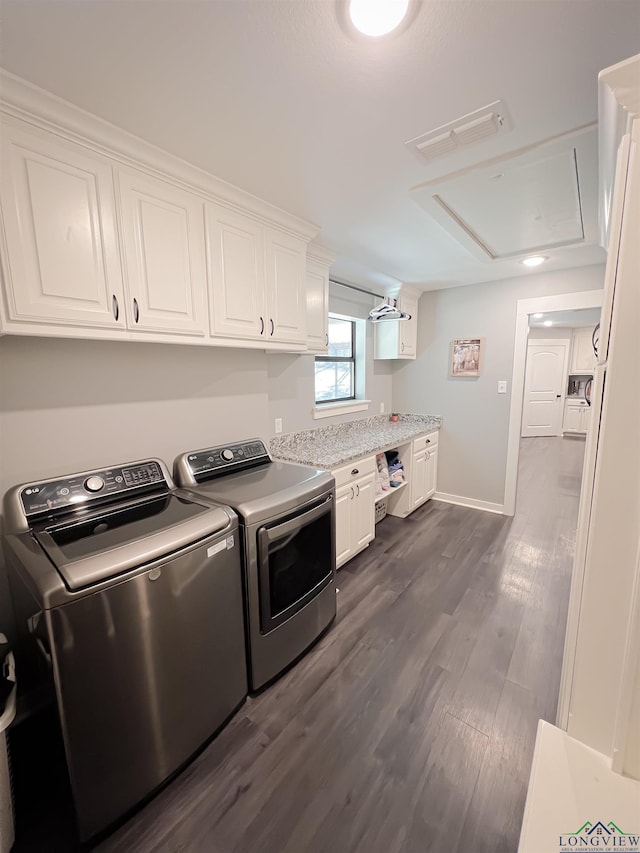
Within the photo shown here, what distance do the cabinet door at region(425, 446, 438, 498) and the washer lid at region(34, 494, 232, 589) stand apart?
285 cm

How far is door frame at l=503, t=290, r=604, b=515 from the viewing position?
3.04 m

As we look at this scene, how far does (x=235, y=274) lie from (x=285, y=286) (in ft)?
1.24

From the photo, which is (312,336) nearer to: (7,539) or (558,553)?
(7,539)

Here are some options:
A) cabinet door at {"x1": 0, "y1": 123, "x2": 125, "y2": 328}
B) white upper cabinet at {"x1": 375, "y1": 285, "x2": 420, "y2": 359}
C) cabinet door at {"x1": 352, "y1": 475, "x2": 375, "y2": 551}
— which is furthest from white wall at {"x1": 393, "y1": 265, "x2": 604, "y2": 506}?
cabinet door at {"x1": 0, "y1": 123, "x2": 125, "y2": 328}

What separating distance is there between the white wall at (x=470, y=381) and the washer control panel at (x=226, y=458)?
2476 millimetres

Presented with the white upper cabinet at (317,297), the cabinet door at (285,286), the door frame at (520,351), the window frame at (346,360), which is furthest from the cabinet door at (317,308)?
the door frame at (520,351)

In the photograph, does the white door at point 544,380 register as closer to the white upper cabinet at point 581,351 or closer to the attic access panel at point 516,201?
the white upper cabinet at point 581,351

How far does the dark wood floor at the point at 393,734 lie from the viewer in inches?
45.8

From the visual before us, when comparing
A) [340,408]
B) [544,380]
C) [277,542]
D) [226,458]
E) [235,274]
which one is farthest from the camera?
[544,380]

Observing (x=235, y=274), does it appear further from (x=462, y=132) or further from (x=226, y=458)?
(x=462, y=132)

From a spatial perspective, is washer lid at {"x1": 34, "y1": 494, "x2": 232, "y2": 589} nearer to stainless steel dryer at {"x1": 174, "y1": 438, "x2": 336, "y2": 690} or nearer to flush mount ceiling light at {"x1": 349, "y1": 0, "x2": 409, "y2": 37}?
stainless steel dryer at {"x1": 174, "y1": 438, "x2": 336, "y2": 690}

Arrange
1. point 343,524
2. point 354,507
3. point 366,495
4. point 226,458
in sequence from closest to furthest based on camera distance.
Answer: point 226,458
point 343,524
point 354,507
point 366,495

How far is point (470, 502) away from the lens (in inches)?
152

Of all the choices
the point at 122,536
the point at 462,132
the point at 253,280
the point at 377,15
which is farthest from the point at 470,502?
the point at 377,15
